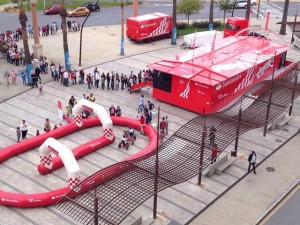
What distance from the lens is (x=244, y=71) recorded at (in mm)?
31719

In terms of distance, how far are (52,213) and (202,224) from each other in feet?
22.2

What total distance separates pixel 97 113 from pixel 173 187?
20.9 feet

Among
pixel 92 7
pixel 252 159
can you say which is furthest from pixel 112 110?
pixel 92 7

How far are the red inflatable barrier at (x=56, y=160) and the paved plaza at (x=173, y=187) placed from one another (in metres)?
0.31

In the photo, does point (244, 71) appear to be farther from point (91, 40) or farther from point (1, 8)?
point (1, 8)

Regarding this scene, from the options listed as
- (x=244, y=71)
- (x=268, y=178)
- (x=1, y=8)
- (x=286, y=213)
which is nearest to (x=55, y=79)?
(x=244, y=71)

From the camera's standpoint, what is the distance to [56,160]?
904 inches

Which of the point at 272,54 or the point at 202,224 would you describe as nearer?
the point at 202,224

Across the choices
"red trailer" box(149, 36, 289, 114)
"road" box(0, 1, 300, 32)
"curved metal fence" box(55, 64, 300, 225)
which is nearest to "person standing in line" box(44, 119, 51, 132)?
"curved metal fence" box(55, 64, 300, 225)

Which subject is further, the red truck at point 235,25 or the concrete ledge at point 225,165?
the red truck at point 235,25

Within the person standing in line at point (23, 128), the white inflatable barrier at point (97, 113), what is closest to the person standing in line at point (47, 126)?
the person standing in line at point (23, 128)

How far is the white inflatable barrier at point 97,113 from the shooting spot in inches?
974

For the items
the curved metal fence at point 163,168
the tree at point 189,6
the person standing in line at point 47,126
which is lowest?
the person standing in line at point 47,126

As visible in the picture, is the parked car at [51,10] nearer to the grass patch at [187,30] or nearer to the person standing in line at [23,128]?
the grass patch at [187,30]
